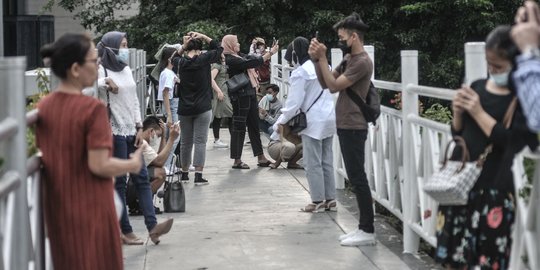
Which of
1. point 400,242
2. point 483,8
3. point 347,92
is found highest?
point 483,8

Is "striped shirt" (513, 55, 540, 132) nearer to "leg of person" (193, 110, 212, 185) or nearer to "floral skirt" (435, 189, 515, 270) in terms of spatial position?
"floral skirt" (435, 189, 515, 270)

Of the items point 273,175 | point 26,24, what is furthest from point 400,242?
point 26,24

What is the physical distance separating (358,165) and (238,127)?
5.80m

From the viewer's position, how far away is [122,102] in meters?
9.12

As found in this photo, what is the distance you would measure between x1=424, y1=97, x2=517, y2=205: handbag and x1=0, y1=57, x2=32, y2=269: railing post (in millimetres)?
1999

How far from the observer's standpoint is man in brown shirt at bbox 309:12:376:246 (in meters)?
8.80

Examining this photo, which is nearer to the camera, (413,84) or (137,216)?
(413,84)

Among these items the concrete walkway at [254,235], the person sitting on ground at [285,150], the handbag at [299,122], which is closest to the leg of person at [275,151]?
the person sitting on ground at [285,150]

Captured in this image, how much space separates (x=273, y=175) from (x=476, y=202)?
27.9 feet

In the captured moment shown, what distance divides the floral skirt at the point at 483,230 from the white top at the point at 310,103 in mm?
5085

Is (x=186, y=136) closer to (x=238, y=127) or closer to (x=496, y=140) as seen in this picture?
(x=238, y=127)

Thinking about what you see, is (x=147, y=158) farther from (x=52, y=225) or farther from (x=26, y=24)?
(x=26, y=24)

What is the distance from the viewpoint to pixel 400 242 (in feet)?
30.5

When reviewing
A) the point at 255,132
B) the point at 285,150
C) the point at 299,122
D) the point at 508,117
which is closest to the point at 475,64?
the point at 508,117
